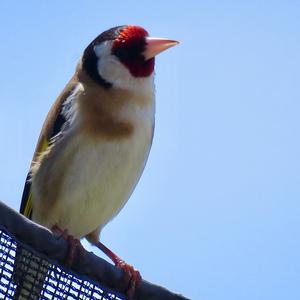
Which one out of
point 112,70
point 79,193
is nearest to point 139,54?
point 112,70

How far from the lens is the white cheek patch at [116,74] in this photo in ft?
15.4

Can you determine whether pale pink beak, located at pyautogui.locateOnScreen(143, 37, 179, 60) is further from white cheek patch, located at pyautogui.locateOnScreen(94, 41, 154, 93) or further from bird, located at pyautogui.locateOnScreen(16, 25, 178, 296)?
white cheek patch, located at pyautogui.locateOnScreen(94, 41, 154, 93)

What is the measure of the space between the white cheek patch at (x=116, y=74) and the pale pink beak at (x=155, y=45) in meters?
0.13

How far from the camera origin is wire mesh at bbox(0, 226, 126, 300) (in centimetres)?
283

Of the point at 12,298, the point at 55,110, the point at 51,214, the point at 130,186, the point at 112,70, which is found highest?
the point at 112,70

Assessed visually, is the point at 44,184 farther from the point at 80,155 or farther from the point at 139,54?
the point at 139,54

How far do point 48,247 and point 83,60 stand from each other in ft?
7.91

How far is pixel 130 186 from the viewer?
182 inches

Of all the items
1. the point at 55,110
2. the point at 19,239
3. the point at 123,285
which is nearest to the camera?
the point at 19,239

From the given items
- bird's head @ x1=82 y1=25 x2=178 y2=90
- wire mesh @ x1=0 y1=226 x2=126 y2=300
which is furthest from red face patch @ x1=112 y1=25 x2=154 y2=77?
wire mesh @ x1=0 y1=226 x2=126 y2=300

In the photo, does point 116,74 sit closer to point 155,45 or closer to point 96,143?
point 155,45

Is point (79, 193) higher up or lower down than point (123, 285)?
higher up

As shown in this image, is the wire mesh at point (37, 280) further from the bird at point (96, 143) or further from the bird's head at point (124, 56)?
the bird's head at point (124, 56)

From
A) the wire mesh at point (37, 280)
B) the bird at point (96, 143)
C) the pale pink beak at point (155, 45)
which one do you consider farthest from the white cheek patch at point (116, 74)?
the wire mesh at point (37, 280)
